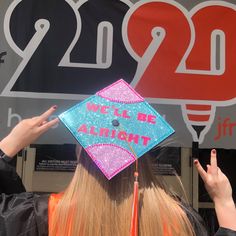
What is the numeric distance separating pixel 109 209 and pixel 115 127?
0.91 ft

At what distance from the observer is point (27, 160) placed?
296cm

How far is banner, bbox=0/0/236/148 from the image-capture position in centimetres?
254

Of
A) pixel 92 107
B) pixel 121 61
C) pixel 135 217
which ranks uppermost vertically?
pixel 121 61

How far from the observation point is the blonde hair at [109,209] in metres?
1.52

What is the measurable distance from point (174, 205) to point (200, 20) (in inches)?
54.2

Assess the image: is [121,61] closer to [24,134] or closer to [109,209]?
[24,134]

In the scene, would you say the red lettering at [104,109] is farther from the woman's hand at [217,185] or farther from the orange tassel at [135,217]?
the woman's hand at [217,185]

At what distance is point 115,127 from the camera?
164 centimetres

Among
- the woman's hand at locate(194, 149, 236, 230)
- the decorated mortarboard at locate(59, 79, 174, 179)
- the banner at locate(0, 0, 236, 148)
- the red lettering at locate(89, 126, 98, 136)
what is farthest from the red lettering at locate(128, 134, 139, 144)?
the banner at locate(0, 0, 236, 148)

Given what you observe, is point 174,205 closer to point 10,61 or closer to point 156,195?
point 156,195

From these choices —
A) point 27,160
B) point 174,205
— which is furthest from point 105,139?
point 27,160

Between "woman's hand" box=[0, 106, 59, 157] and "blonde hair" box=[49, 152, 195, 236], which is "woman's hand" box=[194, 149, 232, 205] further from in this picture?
"woman's hand" box=[0, 106, 59, 157]

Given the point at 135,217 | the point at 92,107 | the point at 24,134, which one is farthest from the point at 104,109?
the point at 135,217

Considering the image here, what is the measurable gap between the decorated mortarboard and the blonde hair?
6 cm
